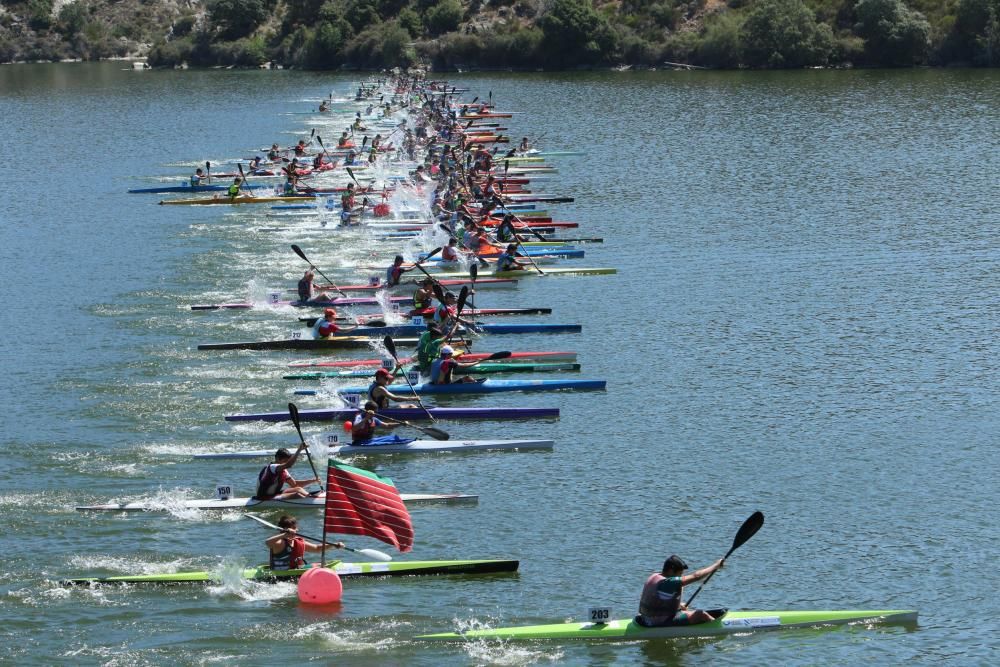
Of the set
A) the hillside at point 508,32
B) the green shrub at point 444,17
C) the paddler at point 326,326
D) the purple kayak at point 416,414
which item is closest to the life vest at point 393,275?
the paddler at point 326,326

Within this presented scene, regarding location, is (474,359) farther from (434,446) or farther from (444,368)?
(434,446)

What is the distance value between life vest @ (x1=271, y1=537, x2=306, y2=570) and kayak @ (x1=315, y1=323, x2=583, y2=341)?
1493cm

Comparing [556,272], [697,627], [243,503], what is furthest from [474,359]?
[697,627]

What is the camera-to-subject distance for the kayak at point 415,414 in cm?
3291

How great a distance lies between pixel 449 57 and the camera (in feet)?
443

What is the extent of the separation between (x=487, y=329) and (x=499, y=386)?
16.5 feet

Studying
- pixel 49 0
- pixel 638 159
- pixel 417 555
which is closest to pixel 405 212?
pixel 638 159

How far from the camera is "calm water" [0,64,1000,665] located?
23562 millimetres

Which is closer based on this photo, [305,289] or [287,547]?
[287,547]

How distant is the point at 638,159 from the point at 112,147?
33837 millimetres

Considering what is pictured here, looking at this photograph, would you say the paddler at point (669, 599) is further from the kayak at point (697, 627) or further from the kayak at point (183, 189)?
the kayak at point (183, 189)

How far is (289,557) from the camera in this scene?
24.4m

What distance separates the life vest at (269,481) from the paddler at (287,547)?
3.02 meters

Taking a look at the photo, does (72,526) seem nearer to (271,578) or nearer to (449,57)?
(271,578)
